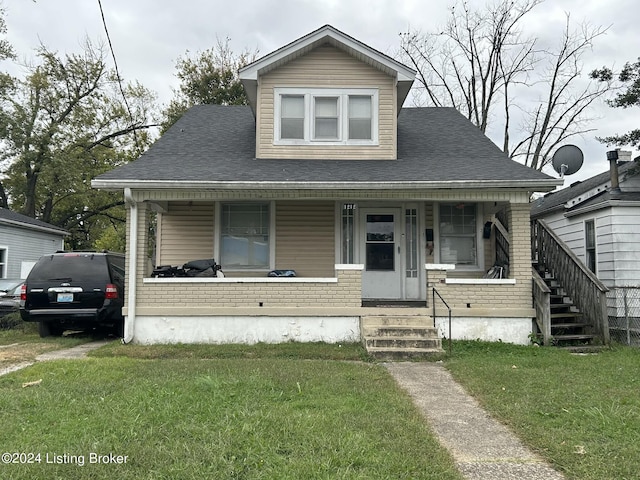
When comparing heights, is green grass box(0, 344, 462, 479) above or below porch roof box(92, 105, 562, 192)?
below

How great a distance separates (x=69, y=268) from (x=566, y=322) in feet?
31.8

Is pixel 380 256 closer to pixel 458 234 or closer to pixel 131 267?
pixel 458 234

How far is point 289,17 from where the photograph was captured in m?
13.6

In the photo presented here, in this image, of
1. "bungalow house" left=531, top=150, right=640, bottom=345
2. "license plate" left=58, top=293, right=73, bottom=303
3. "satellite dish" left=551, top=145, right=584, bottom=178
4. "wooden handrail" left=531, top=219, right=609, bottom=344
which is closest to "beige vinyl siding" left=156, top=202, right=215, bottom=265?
"license plate" left=58, top=293, right=73, bottom=303

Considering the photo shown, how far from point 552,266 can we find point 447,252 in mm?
2296

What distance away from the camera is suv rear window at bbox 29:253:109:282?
895 cm

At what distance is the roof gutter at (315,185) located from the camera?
8.45 metres

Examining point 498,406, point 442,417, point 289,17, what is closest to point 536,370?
point 498,406

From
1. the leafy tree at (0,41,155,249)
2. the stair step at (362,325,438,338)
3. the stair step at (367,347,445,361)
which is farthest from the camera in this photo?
the leafy tree at (0,41,155,249)

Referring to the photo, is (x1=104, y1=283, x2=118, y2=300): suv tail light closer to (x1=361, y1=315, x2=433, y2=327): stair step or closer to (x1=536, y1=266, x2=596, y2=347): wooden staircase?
(x1=361, y1=315, x2=433, y2=327): stair step

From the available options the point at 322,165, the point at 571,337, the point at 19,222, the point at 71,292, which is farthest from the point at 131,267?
the point at 19,222

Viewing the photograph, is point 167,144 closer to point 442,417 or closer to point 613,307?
point 442,417

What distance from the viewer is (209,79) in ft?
80.7

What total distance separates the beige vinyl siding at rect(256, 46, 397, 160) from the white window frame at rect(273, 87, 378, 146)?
0.26ft
